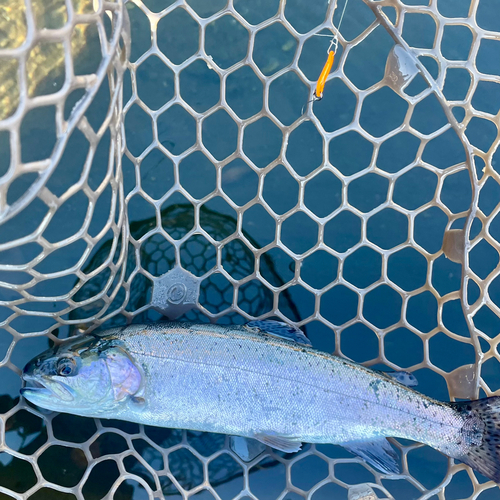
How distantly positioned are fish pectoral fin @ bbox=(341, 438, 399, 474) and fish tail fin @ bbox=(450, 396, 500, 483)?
395mm

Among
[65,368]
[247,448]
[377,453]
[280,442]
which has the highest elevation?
[65,368]

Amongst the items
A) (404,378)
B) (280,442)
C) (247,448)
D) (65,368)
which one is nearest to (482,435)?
(404,378)

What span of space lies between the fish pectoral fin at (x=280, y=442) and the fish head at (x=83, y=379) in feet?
2.59

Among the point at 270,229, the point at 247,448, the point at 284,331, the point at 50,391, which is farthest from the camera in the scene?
the point at 270,229

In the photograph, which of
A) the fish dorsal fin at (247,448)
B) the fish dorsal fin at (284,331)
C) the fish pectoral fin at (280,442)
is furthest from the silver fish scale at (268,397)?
the fish dorsal fin at (247,448)

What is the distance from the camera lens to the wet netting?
2.61 meters

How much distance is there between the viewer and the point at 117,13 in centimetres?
185

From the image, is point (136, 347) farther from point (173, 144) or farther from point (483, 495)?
point (483, 495)

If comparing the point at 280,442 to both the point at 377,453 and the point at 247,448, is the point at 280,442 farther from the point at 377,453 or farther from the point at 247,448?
the point at 377,453

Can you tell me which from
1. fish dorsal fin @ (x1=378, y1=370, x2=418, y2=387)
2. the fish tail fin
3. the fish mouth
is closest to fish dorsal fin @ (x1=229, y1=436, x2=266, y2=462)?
fish dorsal fin @ (x1=378, y1=370, x2=418, y2=387)

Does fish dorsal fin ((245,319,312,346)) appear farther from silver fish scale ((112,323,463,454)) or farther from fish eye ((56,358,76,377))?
fish eye ((56,358,76,377))

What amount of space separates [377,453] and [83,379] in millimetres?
1765

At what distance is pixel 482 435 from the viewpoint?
95.3 inches

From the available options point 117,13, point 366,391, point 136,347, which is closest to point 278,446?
point 366,391
